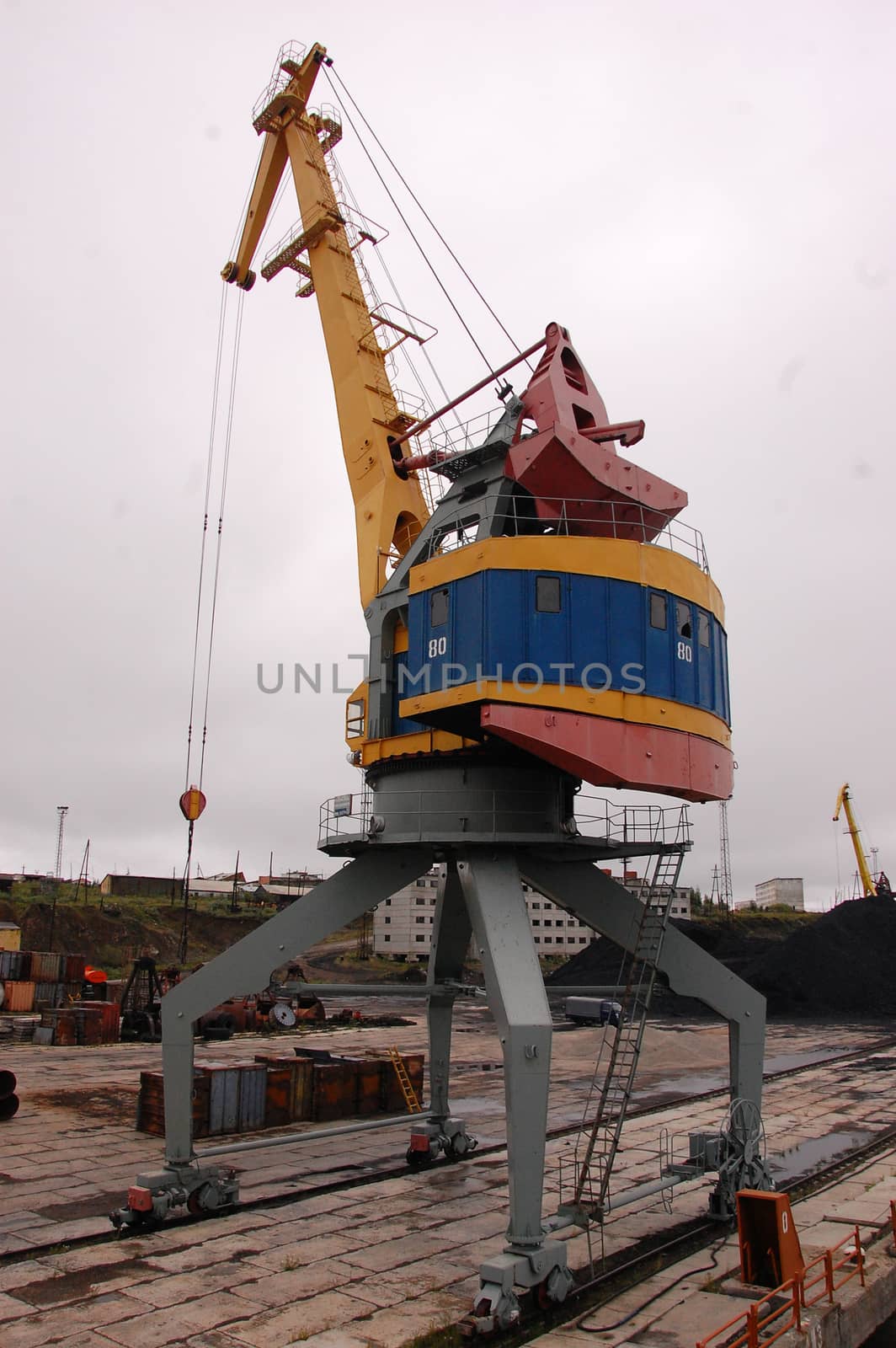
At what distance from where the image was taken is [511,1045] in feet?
45.8

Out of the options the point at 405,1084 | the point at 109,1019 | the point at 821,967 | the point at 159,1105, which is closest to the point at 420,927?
the point at 821,967

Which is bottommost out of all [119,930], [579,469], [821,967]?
[821,967]

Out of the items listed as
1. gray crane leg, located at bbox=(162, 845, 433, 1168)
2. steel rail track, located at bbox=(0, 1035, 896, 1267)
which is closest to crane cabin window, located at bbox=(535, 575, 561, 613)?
gray crane leg, located at bbox=(162, 845, 433, 1168)

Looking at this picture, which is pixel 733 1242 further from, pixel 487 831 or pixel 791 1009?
pixel 791 1009

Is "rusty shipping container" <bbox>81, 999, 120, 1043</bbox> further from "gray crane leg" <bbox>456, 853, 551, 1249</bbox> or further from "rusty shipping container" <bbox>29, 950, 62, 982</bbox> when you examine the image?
"gray crane leg" <bbox>456, 853, 551, 1249</bbox>

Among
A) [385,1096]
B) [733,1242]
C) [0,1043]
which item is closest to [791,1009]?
[385,1096]

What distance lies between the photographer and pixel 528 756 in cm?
1784

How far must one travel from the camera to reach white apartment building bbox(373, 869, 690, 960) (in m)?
91.4

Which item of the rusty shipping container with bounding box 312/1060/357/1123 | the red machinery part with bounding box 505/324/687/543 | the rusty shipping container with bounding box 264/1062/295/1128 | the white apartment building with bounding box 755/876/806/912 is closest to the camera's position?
the red machinery part with bounding box 505/324/687/543

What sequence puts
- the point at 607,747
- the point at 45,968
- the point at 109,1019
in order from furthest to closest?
the point at 45,968, the point at 109,1019, the point at 607,747

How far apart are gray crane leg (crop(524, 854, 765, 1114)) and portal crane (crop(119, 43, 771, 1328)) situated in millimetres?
47

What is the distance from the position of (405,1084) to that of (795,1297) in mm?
17294

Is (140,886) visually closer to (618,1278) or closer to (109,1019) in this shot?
(109,1019)

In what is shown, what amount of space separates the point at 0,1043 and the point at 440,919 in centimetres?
3038
